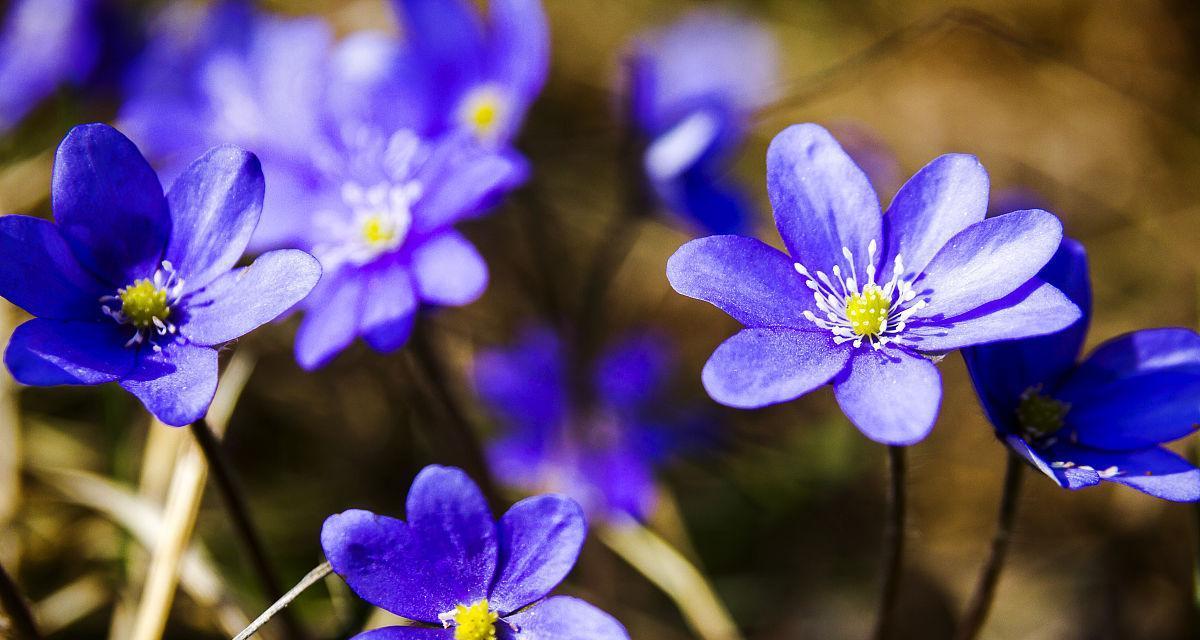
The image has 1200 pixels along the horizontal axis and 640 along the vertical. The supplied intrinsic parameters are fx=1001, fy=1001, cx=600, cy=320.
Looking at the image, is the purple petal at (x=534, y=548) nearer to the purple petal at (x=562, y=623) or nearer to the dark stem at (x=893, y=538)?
the purple petal at (x=562, y=623)

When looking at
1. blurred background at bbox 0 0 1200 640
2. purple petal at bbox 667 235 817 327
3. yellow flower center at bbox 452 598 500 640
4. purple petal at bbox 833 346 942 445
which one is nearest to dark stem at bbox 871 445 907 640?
purple petal at bbox 833 346 942 445

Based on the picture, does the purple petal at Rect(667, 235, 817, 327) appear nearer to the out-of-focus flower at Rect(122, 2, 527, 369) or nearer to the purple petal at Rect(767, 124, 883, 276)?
the purple petal at Rect(767, 124, 883, 276)

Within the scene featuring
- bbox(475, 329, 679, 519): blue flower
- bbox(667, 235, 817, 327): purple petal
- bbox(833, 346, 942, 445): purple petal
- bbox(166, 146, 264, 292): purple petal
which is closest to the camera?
bbox(833, 346, 942, 445): purple petal

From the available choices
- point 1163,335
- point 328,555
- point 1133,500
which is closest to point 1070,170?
point 1133,500

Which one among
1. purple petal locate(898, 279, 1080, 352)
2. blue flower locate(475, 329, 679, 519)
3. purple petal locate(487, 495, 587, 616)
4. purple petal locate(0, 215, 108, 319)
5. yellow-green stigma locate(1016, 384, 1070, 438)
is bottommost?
blue flower locate(475, 329, 679, 519)

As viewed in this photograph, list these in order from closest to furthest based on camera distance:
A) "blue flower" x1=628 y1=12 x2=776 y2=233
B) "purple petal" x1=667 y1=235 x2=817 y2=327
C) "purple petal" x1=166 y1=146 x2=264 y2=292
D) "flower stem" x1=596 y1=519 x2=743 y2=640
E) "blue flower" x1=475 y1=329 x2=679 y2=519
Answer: "purple petal" x1=667 y1=235 x2=817 y2=327 < "purple petal" x1=166 y1=146 x2=264 y2=292 < "flower stem" x1=596 y1=519 x2=743 y2=640 < "blue flower" x1=628 y1=12 x2=776 y2=233 < "blue flower" x1=475 y1=329 x2=679 y2=519

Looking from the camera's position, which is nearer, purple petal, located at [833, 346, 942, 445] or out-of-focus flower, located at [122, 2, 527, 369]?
purple petal, located at [833, 346, 942, 445]

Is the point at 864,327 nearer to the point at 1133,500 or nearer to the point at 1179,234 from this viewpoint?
the point at 1133,500
